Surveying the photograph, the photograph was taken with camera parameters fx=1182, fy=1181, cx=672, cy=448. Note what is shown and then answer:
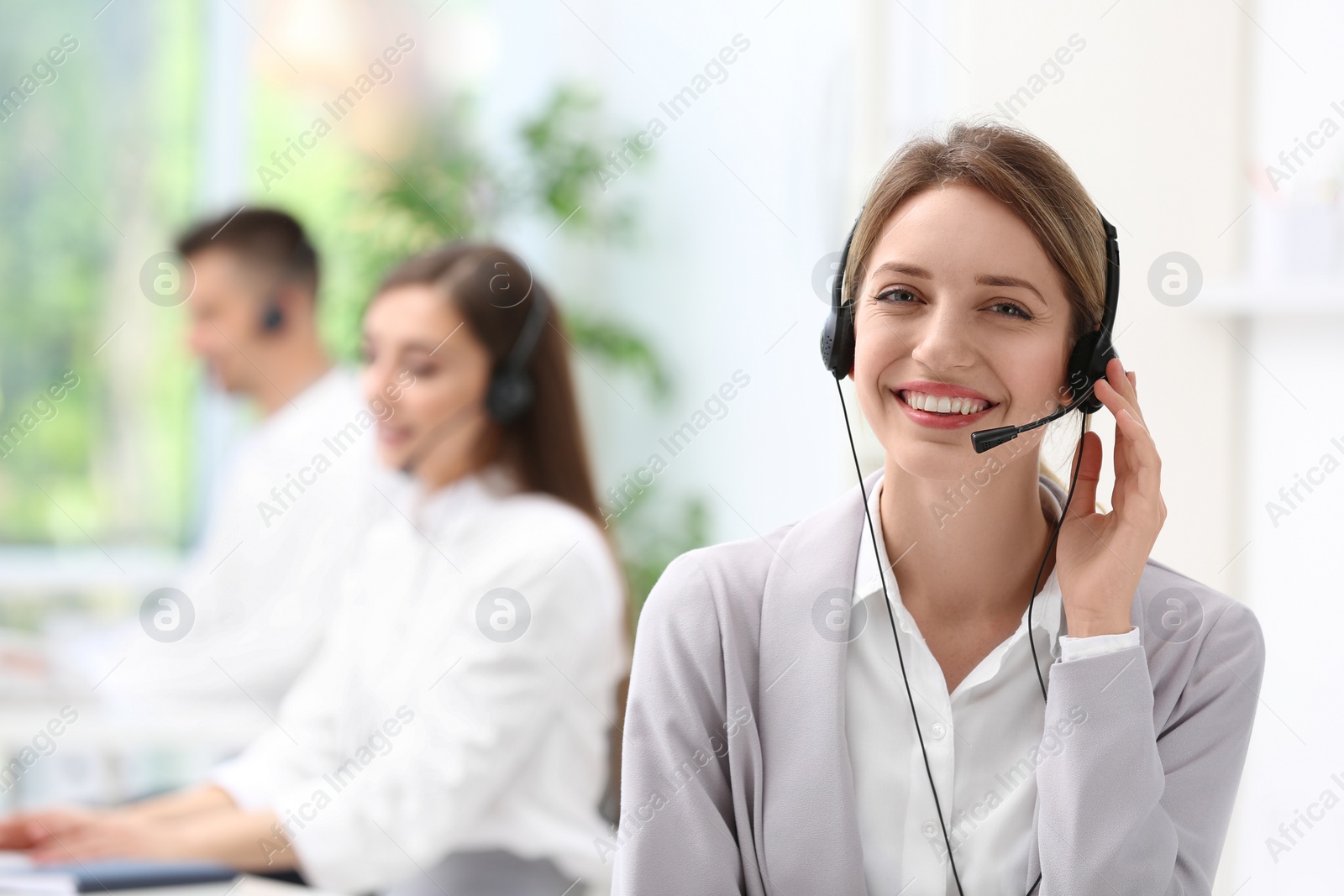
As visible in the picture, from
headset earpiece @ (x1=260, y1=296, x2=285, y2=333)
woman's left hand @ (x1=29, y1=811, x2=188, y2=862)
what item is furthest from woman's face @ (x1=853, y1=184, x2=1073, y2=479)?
headset earpiece @ (x1=260, y1=296, x2=285, y2=333)

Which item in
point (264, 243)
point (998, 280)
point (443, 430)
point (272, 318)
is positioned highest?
point (264, 243)

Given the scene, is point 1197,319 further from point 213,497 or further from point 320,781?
point 213,497

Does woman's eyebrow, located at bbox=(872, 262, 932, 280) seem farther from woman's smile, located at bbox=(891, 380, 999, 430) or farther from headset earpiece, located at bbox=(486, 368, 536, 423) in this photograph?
headset earpiece, located at bbox=(486, 368, 536, 423)

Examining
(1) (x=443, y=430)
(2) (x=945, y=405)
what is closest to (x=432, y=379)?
(1) (x=443, y=430)

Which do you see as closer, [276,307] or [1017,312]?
[1017,312]

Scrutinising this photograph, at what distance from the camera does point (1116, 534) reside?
3.49 ft

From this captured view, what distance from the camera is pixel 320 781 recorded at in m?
1.77

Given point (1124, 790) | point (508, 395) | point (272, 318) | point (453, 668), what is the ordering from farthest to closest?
point (272, 318), point (508, 395), point (453, 668), point (1124, 790)

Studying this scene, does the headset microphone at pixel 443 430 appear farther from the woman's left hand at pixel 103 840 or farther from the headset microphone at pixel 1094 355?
the headset microphone at pixel 1094 355

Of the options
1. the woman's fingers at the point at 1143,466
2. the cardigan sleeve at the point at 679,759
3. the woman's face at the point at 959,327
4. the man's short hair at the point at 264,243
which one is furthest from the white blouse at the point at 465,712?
the man's short hair at the point at 264,243

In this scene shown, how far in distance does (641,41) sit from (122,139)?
1.57 m

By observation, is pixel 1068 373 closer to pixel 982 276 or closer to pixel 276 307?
pixel 982 276

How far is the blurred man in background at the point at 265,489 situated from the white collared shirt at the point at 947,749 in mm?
1453

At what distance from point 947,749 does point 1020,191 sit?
0.50 meters
